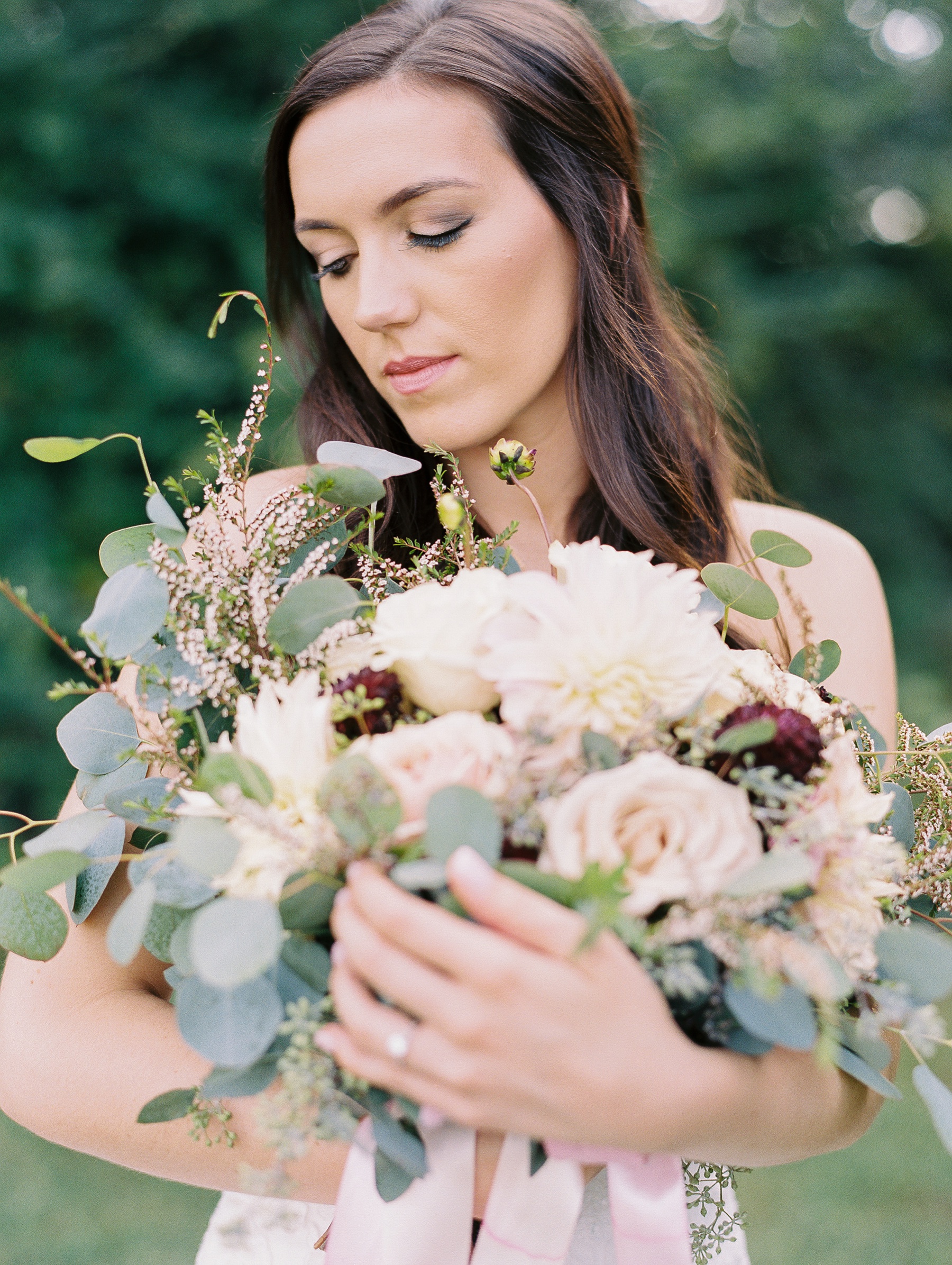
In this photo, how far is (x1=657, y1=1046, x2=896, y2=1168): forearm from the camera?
2.47ft

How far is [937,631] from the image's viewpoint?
5016mm

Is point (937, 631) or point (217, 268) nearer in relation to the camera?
point (217, 268)

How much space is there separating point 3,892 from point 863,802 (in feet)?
2.55

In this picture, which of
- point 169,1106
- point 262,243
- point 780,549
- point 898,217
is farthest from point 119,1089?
point 898,217

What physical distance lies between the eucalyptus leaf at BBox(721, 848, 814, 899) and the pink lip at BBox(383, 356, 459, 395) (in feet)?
2.88

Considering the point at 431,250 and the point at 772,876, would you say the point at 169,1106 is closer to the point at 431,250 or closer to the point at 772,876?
the point at 772,876

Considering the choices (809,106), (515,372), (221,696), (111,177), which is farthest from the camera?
(809,106)

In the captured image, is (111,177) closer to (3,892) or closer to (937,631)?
(3,892)

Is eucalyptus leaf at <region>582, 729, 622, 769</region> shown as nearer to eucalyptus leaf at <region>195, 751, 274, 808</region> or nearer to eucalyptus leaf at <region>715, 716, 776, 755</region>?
eucalyptus leaf at <region>715, 716, 776, 755</region>

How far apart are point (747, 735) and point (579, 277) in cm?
97

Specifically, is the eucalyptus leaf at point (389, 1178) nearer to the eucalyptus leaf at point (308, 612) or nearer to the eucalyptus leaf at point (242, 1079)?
the eucalyptus leaf at point (242, 1079)

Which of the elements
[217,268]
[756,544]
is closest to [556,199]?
[756,544]

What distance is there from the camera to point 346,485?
0.97 metres

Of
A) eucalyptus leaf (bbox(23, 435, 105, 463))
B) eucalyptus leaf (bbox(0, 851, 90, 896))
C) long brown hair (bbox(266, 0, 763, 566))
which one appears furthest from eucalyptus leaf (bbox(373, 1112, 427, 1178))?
long brown hair (bbox(266, 0, 763, 566))
